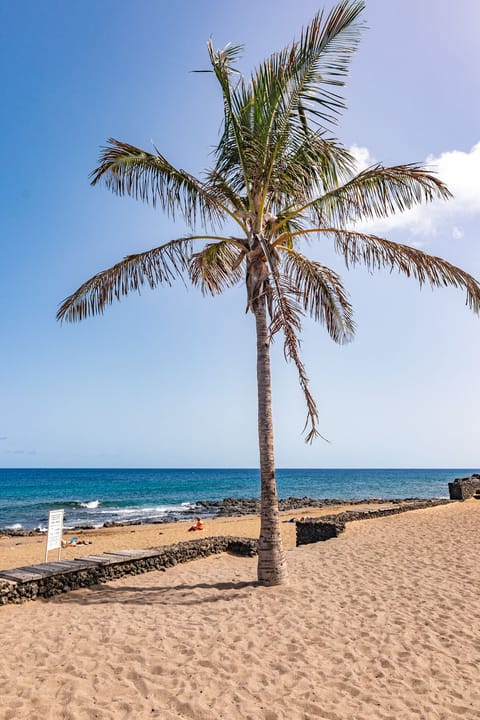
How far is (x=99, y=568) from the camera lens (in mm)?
8242

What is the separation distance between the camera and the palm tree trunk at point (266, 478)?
7.72 m

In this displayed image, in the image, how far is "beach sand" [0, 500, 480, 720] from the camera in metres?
3.96

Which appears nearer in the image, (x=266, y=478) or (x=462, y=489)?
(x=266, y=478)

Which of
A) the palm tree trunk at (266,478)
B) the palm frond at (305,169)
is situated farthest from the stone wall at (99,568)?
the palm frond at (305,169)

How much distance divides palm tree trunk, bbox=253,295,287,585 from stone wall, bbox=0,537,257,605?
270cm

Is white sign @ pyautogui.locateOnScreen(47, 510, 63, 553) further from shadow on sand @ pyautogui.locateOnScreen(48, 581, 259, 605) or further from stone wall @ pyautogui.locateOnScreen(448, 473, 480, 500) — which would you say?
stone wall @ pyautogui.locateOnScreen(448, 473, 480, 500)

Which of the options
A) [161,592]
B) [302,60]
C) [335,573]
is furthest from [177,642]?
[302,60]

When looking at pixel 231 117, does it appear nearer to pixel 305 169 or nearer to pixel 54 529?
pixel 305 169

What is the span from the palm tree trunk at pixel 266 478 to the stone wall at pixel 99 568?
2.70 m

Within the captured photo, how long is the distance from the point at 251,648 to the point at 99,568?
164 inches

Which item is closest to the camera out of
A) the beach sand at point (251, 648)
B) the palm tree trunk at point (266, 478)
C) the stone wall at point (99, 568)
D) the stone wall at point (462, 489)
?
the beach sand at point (251, 648)

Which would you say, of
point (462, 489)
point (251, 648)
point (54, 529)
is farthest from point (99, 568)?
point (462, 489)

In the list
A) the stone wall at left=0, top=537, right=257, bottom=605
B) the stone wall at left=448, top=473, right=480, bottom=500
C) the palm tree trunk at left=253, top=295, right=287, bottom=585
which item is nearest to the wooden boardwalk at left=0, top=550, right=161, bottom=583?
the stone wall at left=0, top=537, right=257, bottom=605

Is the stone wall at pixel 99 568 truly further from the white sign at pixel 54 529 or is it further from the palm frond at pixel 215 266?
the palm frond at pixel 215 266
